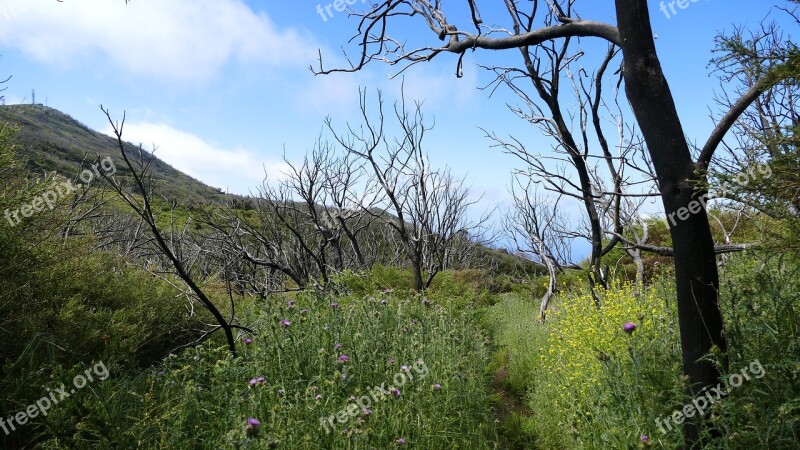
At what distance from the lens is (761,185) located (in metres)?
2.35

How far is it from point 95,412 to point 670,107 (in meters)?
3.91

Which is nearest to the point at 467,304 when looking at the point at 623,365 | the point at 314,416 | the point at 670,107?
the point at 623,365

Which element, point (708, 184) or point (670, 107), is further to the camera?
point (670, 107)

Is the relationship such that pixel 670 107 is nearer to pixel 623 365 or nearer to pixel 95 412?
pixel 623 365

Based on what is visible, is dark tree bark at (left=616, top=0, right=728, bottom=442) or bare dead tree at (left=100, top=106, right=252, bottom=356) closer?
dark tree bark at (left=616, top=0, right=728, bottom=442)
